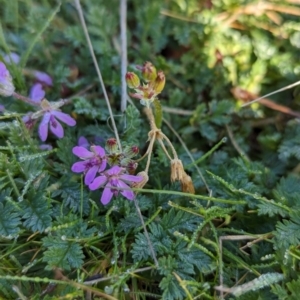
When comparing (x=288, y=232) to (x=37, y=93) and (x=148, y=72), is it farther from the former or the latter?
(x=37, y=93)

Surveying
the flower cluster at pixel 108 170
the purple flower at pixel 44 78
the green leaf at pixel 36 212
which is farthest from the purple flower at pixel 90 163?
the purple flower at pixel 44 78

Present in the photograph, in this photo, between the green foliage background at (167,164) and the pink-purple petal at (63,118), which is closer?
the green foliage background at (167,164)

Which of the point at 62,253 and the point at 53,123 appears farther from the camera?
the point at 53,123

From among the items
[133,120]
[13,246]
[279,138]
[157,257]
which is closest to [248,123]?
[279,138]

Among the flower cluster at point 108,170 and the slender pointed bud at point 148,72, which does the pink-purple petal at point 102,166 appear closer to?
the flower cluster at point 108,170

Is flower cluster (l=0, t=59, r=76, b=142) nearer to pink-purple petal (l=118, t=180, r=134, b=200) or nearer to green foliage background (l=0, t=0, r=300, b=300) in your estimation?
green foliage background (l=0, t=0, r=300, b=300)

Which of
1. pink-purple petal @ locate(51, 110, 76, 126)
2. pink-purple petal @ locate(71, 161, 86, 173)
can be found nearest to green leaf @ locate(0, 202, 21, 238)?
pink-purple petal @ locate(71, 161, 86, 173)

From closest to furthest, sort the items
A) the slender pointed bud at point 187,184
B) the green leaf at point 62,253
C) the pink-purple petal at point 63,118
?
the green leaf at point 62,253 → the slender pointed bud at point 187,184 → the pink-purple petal at point 63,118

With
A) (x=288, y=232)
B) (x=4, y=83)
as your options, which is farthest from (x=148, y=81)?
(x=288, y=232)
